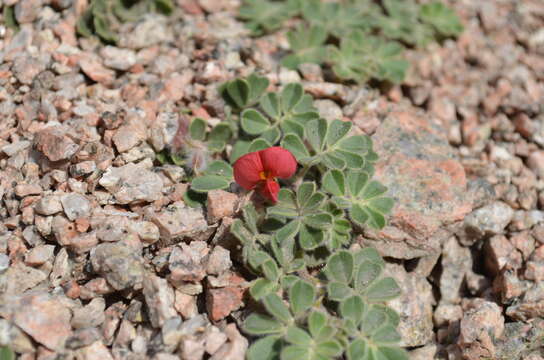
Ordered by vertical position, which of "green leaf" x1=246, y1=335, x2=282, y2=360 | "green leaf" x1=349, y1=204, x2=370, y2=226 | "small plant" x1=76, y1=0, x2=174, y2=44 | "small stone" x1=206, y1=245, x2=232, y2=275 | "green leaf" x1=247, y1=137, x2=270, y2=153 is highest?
"small plant" x1=76, y1=0, x2=174, y2=44

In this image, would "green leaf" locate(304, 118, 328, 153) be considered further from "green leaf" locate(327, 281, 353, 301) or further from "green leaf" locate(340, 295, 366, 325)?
"green leaf" locate(340, 295, 366, 325)

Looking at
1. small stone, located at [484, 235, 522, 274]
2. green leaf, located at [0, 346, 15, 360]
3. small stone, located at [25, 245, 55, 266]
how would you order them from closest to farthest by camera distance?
green leaf, located at [0, 346, 15, 360]
small stone, located at [25, 245, 55, 266]
small stone, located at [484, 235, 522, 274]

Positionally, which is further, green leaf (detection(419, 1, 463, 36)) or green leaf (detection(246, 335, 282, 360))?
green leaf (detection(419, 1, 463, 36))

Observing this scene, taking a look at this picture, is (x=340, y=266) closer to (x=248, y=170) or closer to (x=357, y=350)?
(x=357, y=350)

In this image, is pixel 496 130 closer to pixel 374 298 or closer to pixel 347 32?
pixel 347 32

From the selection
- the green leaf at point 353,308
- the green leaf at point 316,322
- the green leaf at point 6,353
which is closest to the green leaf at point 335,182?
the green leaf at point 353,308

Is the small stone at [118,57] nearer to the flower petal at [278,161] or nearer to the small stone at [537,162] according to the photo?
the flower petal at [278,161]

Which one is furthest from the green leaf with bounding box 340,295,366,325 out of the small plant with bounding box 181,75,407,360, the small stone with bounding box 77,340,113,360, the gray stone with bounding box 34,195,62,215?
the gray stone with bounding box 34,195,62,215
